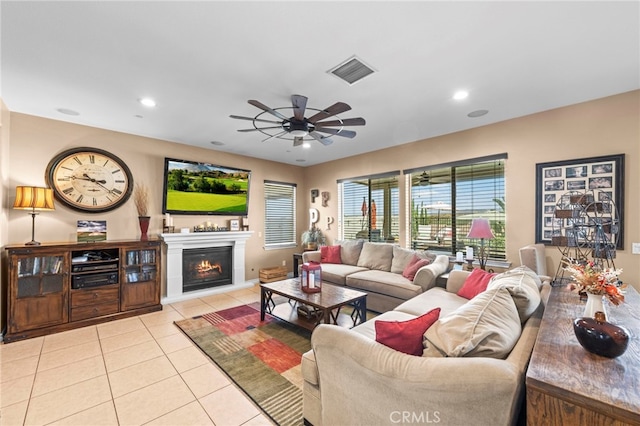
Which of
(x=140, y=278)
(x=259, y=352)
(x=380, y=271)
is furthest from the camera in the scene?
(x=380, y=271)

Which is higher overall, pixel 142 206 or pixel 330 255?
pixel 142 206

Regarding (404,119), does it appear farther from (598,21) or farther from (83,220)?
(83,220)

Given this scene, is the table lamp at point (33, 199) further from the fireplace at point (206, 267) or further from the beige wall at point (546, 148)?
the beige wall at point (546, 148)

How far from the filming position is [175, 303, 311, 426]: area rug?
2.16 m

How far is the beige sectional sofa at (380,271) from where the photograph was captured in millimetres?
3730

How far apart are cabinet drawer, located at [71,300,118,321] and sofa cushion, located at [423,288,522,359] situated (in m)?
4.25

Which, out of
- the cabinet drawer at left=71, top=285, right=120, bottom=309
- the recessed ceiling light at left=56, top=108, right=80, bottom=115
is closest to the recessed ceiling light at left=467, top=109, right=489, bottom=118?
the recessed ceiling light at left=56, top=108, right=80, bottom=115

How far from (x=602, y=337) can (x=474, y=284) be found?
5.89ft

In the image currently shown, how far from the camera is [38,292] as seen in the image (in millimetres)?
3271

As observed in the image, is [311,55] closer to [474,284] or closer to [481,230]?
[474,284]

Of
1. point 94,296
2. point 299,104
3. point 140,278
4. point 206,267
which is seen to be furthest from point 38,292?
point 299,104

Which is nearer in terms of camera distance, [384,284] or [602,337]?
[602,337]

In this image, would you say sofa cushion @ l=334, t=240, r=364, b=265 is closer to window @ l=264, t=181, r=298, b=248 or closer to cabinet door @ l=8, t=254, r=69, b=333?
window @ l=264, t=181, r=298, b=248

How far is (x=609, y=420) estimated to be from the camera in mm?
959
